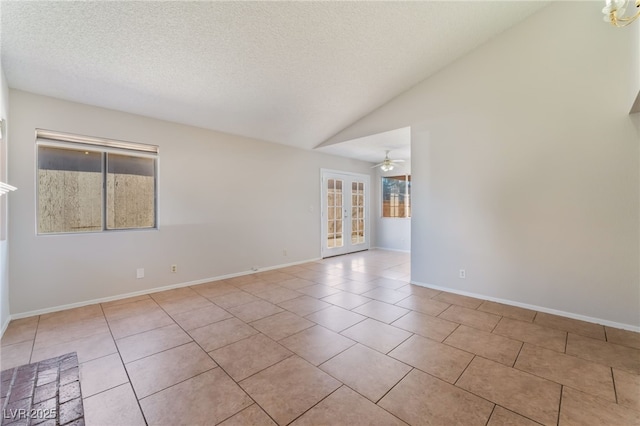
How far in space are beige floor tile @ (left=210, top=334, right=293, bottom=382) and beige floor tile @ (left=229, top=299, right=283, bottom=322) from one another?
48 centimetres

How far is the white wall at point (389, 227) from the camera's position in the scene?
23.4 ft

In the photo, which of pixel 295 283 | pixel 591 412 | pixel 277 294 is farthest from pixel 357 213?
pixel 591 412

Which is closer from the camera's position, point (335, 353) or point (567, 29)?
point (335, 353)

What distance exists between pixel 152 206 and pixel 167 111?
1.39m

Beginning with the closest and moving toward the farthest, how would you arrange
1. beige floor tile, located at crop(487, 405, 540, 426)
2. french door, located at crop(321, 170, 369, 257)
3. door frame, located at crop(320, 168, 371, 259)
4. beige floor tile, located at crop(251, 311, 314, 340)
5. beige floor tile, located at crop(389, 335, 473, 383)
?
beige floor tile, located at crop(487, 405, 540, 426) < beige floor tile, located at crop(389, 335, 473, 383) < beige floor tile, located at crop(251, 311, 314, 340) < door frame, located at crop(320, 168, 371, 259) < french door, located at crop(321, 170, 369, 257)

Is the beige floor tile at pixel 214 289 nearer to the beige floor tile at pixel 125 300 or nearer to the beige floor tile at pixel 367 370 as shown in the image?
the beige floor tile at pixel 125 300

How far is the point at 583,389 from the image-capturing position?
1759mm

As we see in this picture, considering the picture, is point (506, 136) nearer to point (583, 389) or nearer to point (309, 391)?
point (583, 389)

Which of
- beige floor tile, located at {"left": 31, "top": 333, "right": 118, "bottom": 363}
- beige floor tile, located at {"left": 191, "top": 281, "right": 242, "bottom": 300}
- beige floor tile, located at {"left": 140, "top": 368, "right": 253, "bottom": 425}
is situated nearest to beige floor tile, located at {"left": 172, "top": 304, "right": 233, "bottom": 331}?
beige floor tile, located at {"left": 191, "top": 281, "right": 242, "bottom": 300}

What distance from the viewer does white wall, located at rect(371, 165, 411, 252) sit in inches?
281

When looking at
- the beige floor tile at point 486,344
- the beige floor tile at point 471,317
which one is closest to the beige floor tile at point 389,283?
the beige floor tile at point 471,317

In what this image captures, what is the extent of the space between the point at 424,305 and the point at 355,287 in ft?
3.54

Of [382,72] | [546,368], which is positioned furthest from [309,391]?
[382,72]

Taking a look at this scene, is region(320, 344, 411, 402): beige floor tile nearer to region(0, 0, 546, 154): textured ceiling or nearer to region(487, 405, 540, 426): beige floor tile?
region(487, 405, 540, 426): beige floor tile
